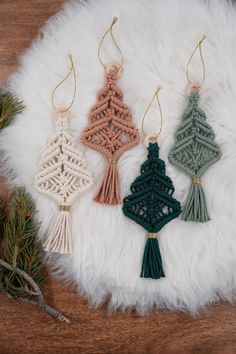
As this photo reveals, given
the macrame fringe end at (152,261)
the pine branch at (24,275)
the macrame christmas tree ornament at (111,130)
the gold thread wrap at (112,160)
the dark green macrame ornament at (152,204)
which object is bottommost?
the pine branch at (24,275)

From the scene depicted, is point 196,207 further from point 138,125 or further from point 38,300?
point 38,300

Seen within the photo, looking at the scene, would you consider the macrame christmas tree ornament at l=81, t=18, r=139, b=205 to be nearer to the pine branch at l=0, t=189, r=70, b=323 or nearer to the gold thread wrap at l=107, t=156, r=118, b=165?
the gold thread wrap at l=107, t=156, r=118, b=165

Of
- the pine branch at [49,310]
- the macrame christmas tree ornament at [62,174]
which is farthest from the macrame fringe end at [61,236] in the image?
the pine branch at [49,310]

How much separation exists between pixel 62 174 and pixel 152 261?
232 mm

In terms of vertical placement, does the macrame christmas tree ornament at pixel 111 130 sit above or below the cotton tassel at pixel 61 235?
above

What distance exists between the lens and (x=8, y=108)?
872 mm

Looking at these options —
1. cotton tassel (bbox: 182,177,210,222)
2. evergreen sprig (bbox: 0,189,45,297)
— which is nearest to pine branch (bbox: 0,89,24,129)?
evergreen sprig (bbox: 0,189,45,297)

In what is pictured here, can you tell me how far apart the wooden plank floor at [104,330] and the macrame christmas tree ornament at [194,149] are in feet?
0.68

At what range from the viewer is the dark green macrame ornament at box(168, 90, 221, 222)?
859 mm

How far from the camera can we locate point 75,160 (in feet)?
2.87

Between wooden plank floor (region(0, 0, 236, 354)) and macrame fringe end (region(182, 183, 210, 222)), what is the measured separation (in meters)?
0.18

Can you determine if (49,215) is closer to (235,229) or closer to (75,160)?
(75,160)

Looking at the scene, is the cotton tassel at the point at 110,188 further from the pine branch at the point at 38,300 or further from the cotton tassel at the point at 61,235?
the pine branch at the point at 38,300

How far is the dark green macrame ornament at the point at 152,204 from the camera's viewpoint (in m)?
0.85
